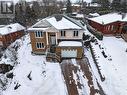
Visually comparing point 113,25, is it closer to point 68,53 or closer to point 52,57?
point 68,53

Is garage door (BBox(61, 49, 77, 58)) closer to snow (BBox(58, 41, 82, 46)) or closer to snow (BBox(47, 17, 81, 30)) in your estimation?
snow (BBox(58, 41, 82, 46))

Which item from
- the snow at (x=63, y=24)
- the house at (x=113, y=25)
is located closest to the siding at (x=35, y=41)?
the snow at (x=63, y=24)

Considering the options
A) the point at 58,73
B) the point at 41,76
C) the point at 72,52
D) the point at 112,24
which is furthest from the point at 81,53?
the point at 112,24

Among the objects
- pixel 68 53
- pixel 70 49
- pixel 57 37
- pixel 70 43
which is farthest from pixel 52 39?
pixel 70 49

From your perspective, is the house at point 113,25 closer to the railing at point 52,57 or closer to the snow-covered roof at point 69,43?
the snow-covered roof at point 69,43

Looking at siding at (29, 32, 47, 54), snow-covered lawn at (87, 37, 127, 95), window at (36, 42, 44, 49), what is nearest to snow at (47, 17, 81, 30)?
siding at (29, 32, 47, 54)

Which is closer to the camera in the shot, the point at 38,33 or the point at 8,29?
the point at 38,33

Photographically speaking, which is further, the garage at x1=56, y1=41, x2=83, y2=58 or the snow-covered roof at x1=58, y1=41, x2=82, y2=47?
the snow-covered roof at x1=58, y1=41, x2=82, y2=47
